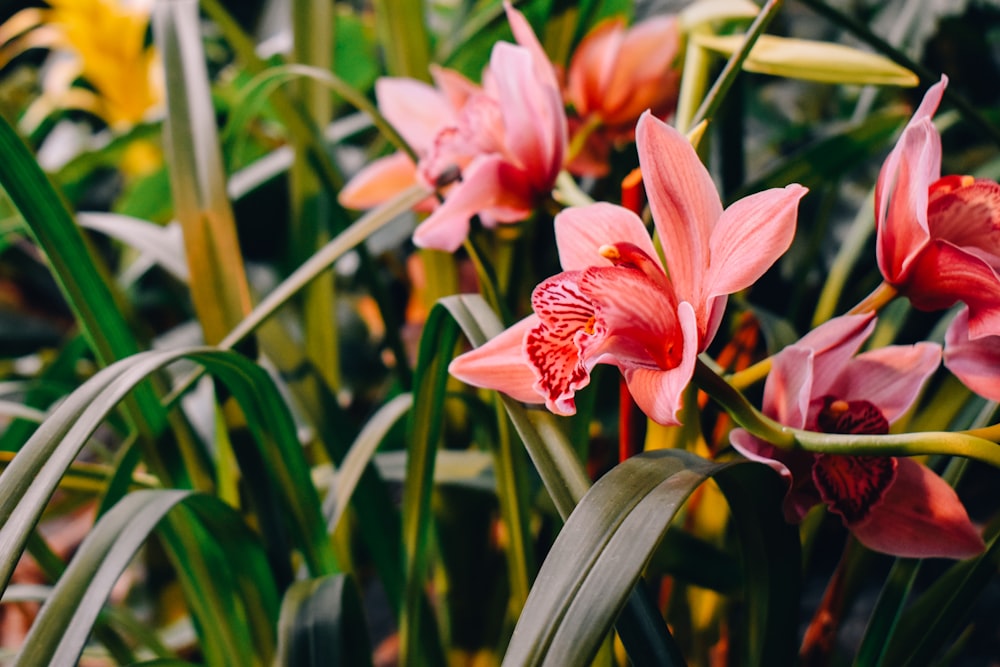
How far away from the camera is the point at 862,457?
1.24 ft

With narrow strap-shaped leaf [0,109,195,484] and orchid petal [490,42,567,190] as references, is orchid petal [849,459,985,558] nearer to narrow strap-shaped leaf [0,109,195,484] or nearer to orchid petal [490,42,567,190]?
orchid petal [490,42,567,190]

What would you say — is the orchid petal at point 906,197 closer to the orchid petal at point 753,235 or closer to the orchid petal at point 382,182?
the orchid petal at point 753,235

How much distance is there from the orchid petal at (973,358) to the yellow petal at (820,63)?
6.4 inches

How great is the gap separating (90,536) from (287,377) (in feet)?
0.79

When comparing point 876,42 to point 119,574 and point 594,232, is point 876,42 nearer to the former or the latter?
point 594,232

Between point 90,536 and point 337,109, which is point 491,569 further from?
point 337,109

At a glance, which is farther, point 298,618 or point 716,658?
point 716,658

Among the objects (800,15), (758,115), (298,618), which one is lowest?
(298,618)

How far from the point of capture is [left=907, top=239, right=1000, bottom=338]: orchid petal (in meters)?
0.33

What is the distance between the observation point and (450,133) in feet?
1.72


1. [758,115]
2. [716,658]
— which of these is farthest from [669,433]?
[758,115]

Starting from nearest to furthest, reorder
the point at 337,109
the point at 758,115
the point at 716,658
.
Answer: the point at 716,658 → the point at 758,115 → the point at 337,109

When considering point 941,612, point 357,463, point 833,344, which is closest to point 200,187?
point 357,463

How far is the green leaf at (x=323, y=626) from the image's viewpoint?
0.42m
